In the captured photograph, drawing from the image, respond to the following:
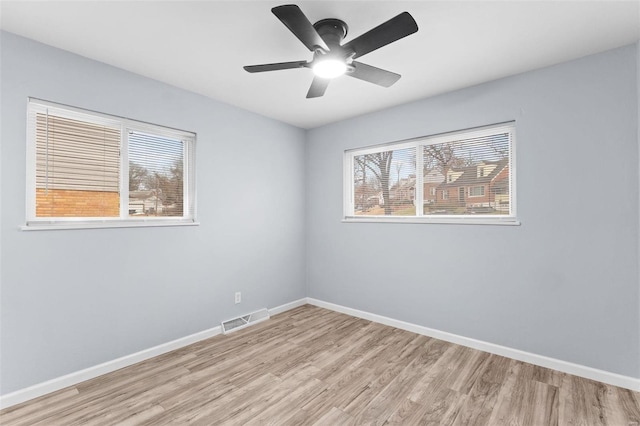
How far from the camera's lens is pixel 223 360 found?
107 inches

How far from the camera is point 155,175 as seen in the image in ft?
9.56

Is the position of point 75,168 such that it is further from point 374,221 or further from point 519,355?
point 519,355

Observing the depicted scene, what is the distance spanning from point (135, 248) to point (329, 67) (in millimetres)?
2243

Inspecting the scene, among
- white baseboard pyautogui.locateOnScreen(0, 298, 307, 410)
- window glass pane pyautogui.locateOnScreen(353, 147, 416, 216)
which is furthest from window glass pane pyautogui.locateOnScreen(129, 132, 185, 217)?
window glass pane pyautogui.locateOnScreen(353, 147, 416, 216)

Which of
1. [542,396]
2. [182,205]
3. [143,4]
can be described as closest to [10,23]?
[143,4]

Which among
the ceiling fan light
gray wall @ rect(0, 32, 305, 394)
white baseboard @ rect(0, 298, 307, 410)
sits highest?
the ceiling fan light

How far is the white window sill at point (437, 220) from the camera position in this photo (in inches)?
109

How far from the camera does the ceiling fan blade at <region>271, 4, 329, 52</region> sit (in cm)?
145

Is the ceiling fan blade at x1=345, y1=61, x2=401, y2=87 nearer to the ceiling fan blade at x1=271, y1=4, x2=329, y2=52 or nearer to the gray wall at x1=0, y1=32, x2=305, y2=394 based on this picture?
the ceiling fan blade at x1=271, y1=4, x2=329, y2=52

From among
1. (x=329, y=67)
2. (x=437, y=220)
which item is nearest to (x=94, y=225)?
(x=329, y=67)

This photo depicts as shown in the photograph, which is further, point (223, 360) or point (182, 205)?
point (182, 205)

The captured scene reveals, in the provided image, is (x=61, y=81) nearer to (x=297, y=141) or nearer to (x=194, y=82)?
(x=194, y=82)

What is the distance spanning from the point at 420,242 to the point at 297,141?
86.6 inches

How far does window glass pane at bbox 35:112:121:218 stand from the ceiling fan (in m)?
1.56
